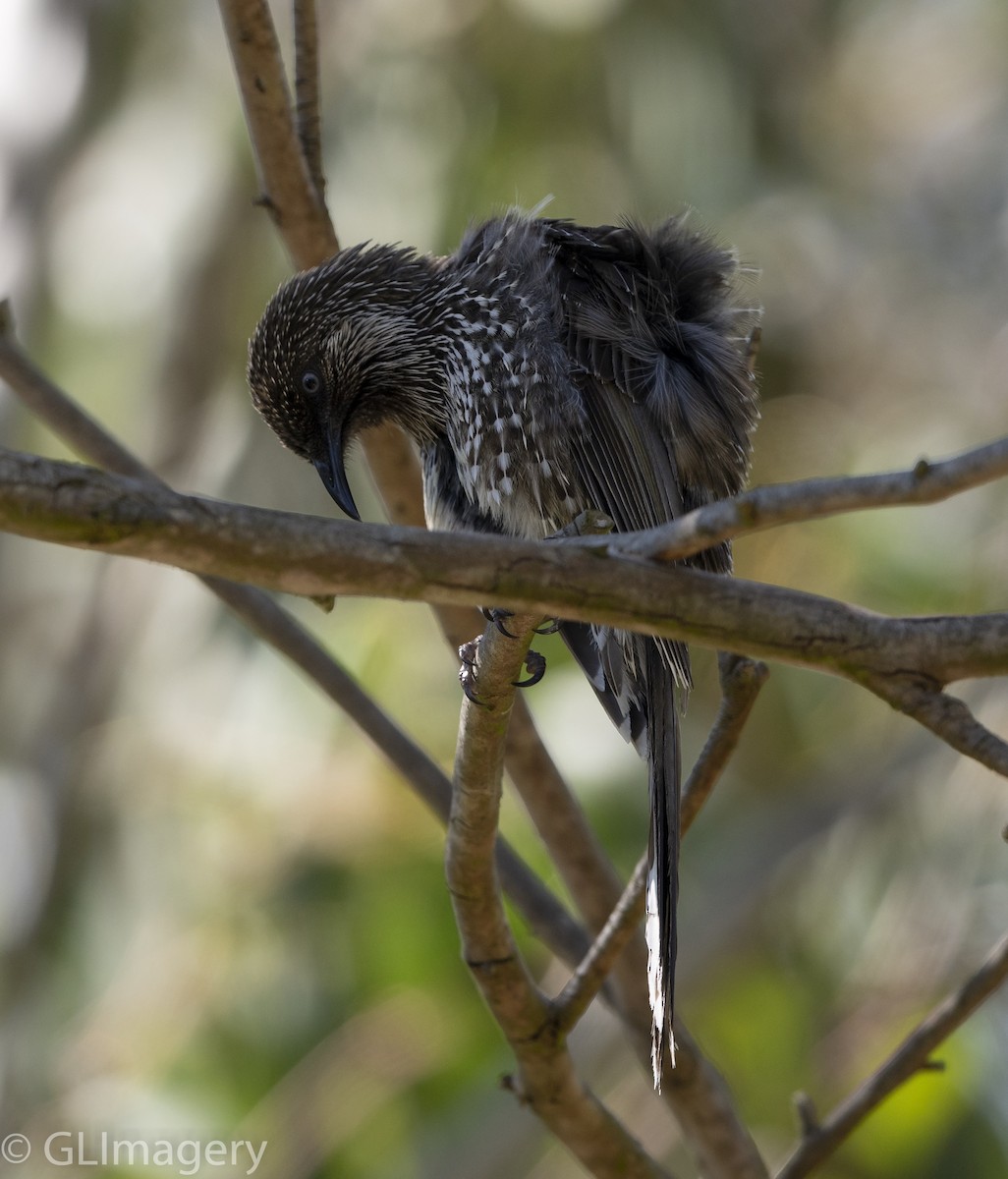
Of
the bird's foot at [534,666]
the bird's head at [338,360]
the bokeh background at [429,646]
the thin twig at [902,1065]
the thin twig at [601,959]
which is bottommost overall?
the thin twig at [902,1065]

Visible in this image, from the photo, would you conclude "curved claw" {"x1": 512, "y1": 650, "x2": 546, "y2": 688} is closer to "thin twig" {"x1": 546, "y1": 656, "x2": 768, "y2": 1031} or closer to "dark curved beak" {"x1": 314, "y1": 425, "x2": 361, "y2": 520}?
"thin twig" {"x1": 546, "y1": 656, "x2": 768, "y2": 1031}

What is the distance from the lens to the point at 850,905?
9.18 metres

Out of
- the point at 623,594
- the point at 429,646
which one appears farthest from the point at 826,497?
the point at 429,646

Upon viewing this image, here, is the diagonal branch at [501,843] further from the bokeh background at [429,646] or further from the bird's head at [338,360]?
the bokeh background at [429,646]

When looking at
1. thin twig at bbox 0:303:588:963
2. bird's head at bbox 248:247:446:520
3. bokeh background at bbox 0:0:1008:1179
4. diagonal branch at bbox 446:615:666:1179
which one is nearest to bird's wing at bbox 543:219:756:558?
bird's head at bbox 248:247:446:520

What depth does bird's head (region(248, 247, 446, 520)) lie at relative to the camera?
148 inches

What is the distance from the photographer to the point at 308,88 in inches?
Result: 135

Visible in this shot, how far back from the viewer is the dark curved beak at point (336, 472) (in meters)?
3.63

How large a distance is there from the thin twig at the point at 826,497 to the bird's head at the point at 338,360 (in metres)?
1.85

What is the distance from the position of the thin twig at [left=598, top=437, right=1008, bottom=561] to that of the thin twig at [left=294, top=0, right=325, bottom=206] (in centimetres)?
187

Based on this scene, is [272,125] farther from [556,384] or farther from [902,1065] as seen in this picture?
[902,1065]

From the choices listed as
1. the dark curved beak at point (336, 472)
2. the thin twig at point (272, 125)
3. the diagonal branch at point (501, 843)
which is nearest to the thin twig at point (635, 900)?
the diagonal branch at point (501, 843)

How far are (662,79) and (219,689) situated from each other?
5.75 meters

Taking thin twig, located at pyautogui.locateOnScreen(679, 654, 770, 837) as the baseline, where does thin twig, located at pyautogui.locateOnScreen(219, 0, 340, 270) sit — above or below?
above
